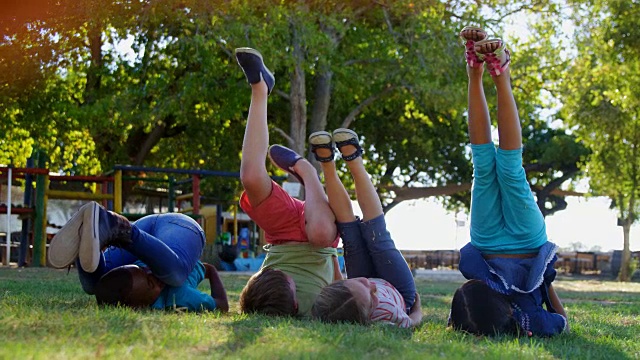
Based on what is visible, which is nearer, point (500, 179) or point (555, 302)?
point (500, 179)

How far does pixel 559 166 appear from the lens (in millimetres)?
38469

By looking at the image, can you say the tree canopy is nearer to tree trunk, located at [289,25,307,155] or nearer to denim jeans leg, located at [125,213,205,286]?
tree trunk, located at [289,25,307,155]

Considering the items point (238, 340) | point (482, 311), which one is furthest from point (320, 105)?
point (238, 340)

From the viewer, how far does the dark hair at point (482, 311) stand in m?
4.80

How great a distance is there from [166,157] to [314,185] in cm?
2428

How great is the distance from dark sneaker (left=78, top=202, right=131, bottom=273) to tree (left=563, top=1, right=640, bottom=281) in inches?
609

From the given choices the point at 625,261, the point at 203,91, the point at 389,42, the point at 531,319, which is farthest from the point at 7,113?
the point at 531,319

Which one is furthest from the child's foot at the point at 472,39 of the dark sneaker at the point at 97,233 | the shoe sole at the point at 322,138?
the dark sneaker at the point at 97,233

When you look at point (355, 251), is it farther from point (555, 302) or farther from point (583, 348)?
point (583, 348)

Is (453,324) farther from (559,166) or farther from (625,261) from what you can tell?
(559,166)

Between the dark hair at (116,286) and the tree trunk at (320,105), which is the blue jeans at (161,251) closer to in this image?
the dark hair at (116,286)

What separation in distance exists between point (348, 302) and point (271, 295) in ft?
2.23

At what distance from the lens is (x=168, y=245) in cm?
561

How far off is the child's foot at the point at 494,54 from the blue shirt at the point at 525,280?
3.28 feet
